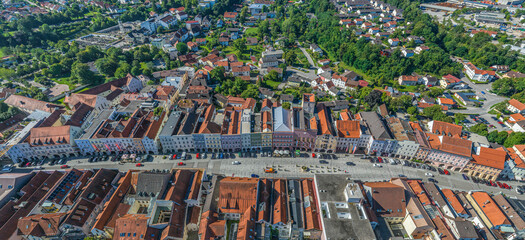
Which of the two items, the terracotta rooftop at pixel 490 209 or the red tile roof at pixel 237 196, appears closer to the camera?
the terracotta rooftop at pixel 490 209

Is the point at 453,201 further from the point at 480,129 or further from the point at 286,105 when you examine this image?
the point at 286,105

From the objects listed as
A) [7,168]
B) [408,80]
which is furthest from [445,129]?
A: [7,168]

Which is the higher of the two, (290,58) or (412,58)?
(412,58)

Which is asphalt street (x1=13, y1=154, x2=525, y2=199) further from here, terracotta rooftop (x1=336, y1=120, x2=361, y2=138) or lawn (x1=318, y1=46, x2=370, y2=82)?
lawn (x1=318, y1=46, x2=370, y2=82)

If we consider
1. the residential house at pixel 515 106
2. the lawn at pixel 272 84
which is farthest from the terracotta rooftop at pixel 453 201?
the lawn at pixel 272 84

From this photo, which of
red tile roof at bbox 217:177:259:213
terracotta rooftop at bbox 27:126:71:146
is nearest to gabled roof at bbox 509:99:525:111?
red tile roof at bbox 217:177:259:213

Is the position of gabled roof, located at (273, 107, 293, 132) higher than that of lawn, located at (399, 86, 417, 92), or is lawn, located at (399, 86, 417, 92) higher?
gabled roof, located at (273, 107, 293, 132)

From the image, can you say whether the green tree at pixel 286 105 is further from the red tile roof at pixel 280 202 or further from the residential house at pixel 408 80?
the residential house at pixel 408 80

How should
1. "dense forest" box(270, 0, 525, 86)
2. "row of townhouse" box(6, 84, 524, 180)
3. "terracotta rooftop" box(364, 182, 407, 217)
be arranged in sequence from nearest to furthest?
"terracotta rooftop" box(364, 182, 407, 217) < "row of townhouse" box(6, 84, 524, 180) < "dense forest" box(270, 0, 525, 86)

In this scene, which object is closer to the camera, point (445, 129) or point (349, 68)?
point (445, 129)

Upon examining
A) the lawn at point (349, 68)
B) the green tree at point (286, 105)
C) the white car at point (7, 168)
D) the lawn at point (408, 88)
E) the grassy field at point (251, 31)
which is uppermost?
the grassy field at point (251, 31)
